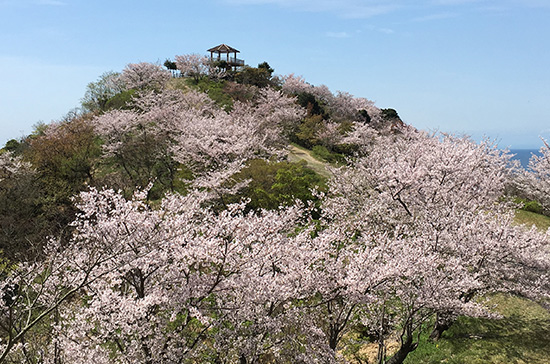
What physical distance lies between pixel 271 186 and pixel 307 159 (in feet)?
53.8

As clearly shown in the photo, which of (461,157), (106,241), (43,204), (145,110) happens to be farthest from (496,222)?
(145,110)

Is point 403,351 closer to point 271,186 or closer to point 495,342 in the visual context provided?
point 495,342

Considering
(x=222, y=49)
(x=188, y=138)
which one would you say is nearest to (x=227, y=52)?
(x=222, y=49)

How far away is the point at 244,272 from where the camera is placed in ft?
29.2

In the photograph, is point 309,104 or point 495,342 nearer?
point 495,342

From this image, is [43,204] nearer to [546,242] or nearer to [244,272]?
[244,272]

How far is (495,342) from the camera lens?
11.9 m

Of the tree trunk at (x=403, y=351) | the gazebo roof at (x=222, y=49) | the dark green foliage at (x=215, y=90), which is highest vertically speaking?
the gazebo roof at (x=222, y=49)

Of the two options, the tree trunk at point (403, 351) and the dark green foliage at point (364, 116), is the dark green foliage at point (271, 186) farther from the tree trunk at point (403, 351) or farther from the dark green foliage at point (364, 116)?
the dark green foliage at point (364, 116)

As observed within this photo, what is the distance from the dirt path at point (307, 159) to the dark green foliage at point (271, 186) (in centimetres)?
1013

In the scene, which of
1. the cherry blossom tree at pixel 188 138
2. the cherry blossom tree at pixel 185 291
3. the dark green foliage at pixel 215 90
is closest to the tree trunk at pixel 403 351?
the cherry blossom tree at pixel 185 291

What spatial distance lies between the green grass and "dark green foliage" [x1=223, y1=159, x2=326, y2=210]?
9.78 m

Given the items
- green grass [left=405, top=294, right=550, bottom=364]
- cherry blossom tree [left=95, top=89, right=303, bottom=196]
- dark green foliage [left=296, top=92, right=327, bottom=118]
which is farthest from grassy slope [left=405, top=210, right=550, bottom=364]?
dark green foliage [left=296, top=92, right=327, bottom=118]

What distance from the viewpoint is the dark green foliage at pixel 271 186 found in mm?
20828
